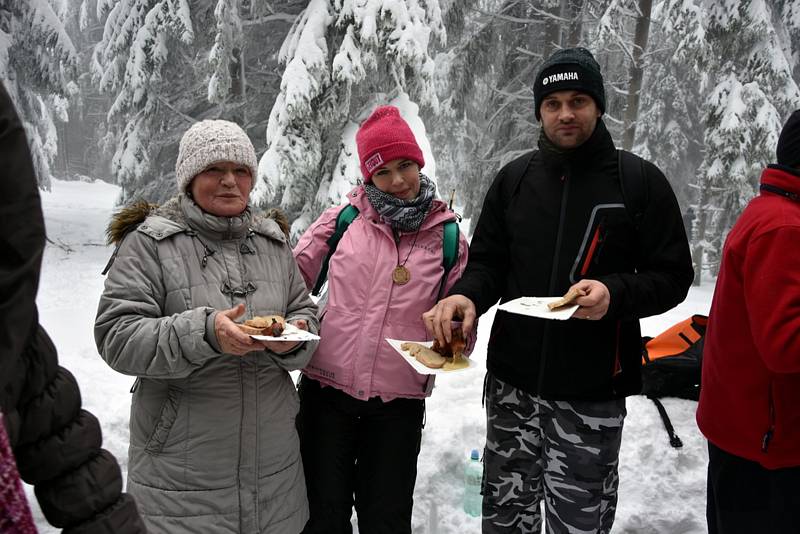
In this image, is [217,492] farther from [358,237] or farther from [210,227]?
[358,237]

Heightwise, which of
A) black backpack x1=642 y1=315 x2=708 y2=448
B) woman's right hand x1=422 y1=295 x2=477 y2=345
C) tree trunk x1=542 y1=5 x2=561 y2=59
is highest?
tree trunk x1=542 y1=5 x2=561 y2=59

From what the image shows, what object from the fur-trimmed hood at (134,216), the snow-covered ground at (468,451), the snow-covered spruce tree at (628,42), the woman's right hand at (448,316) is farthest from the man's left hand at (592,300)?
the snow-covered spruce tree at (628,42)

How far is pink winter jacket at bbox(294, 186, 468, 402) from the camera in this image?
2605mm

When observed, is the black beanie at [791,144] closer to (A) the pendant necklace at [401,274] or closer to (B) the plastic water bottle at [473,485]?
(A) the pendant necklace at [401,274]

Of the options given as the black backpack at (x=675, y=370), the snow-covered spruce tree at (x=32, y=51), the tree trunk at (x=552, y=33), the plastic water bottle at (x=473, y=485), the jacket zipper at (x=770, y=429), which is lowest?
the plastic water bottle at (x=473, y=485)

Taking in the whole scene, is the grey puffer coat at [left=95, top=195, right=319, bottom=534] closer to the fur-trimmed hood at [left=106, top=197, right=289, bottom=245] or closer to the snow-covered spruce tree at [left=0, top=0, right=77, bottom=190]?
the fur-trimmed hood at [left=106, top=197, right=289, bottom=245]

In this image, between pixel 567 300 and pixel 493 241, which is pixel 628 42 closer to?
pixel 493 241

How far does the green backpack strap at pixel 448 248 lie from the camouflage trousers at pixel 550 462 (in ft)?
1.97

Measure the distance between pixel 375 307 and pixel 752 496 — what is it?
1.84 metres

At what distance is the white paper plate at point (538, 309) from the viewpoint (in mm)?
1991

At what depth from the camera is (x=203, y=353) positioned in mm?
2027

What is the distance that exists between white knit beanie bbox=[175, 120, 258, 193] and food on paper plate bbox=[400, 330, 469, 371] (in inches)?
46.2

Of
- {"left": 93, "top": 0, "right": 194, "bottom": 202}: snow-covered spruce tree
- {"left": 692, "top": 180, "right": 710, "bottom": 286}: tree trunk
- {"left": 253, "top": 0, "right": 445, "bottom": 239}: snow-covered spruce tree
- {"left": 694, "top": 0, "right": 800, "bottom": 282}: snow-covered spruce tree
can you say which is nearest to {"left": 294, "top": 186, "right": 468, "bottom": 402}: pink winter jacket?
{"left": 253, "top": 0, "right": 445, "bottom": 239}: snow-covered spruce tree

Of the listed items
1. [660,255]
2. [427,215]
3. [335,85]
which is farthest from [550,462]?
[335,85]
